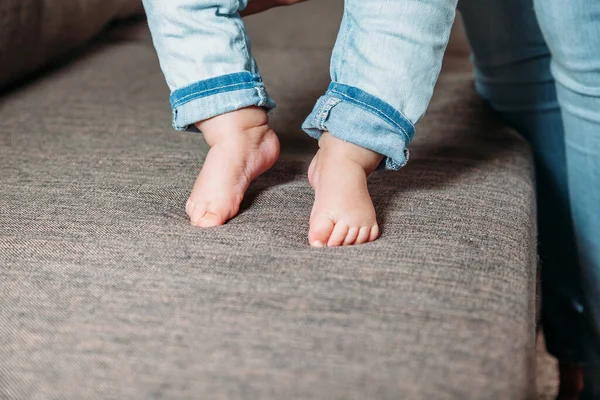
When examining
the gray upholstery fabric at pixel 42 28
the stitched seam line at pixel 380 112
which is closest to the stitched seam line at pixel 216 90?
the stitched seam line at pixel 380 112

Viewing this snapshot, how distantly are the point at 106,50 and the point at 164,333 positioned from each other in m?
1.00

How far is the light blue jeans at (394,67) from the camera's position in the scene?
67cm

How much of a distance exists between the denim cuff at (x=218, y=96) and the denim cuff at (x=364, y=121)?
0.28 ft

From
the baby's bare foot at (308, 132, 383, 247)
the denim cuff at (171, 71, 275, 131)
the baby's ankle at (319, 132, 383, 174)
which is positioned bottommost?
the baby's bare foot at (308, 132, 383, 247)

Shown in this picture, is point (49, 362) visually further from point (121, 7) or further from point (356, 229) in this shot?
point (121, 7)

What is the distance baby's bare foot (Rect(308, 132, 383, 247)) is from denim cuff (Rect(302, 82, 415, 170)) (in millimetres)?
14

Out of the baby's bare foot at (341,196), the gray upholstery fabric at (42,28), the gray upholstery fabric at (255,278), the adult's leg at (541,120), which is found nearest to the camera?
the gray upholstery fabric at (255,278)

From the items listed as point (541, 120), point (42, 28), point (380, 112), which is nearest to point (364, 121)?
point (380, 112)

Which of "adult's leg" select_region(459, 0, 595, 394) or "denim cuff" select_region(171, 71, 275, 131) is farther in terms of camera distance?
"adult's leg" select_region(459, 0, 595, 394)

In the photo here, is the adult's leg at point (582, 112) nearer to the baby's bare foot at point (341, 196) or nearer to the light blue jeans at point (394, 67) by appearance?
the light blue jeans at point (394, 67)

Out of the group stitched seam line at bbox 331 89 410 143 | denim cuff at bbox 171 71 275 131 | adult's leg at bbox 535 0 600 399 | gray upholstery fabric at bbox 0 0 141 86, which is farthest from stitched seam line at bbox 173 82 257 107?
gray upholstery fabric at bbox 0 0 141 86

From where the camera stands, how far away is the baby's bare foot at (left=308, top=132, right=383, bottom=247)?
2.12 ft

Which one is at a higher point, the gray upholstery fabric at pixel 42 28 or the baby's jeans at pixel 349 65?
the baby's jeans at pixel 349 65

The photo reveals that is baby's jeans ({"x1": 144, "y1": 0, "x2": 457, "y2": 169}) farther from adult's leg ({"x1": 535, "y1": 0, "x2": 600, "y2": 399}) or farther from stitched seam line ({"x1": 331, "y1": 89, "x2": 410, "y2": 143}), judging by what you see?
adult's leg ({"x1": 535, "y1": 0, "x2": 600, "y2": 399})
